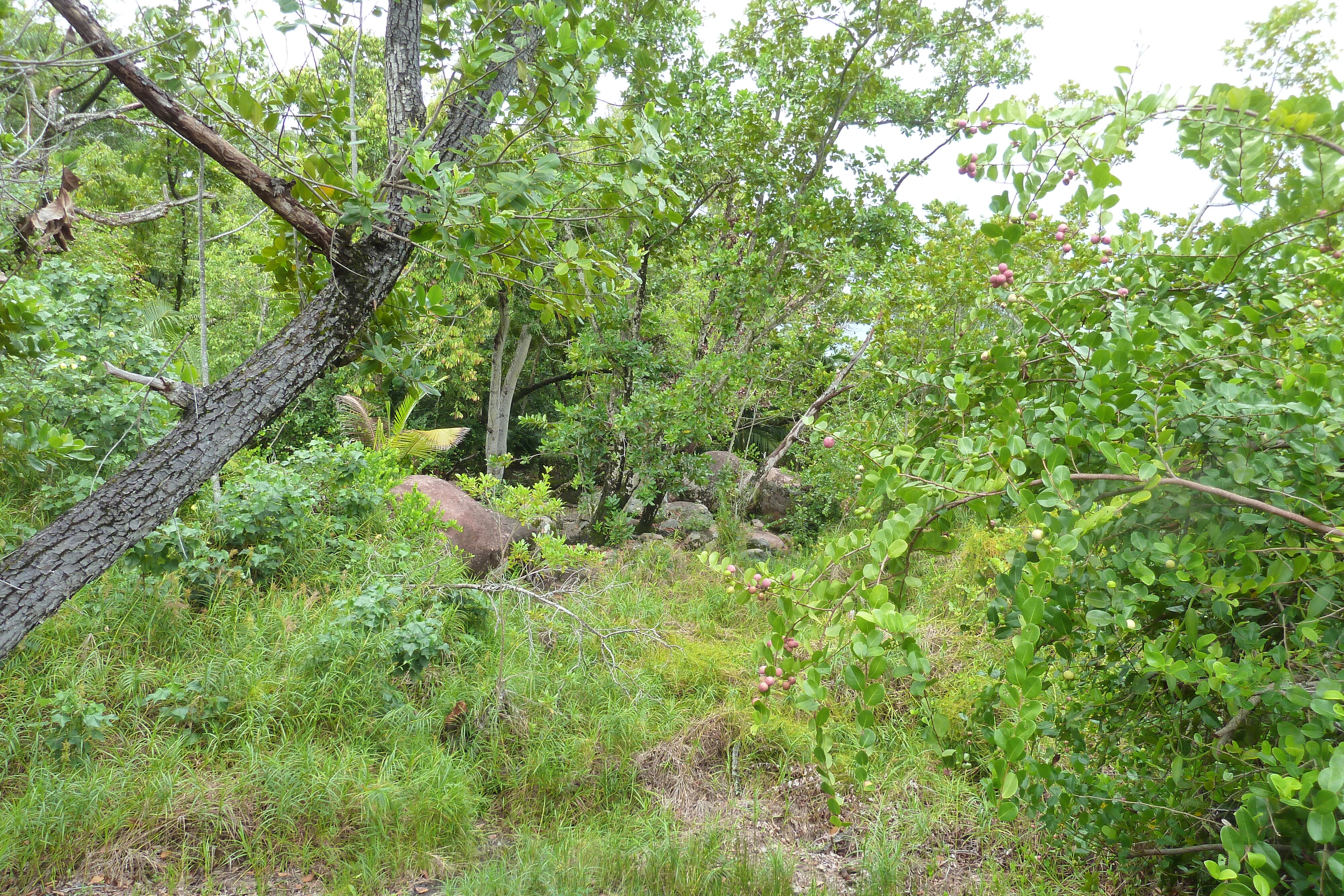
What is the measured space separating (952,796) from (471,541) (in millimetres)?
4444

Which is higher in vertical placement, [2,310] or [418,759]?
[2,310]

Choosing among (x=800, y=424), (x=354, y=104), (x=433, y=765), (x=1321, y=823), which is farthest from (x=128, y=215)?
(x=800, y=424)

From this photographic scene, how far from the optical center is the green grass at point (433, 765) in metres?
2.98

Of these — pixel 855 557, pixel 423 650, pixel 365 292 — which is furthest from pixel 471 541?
pixel 855 557

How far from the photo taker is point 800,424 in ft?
21.9

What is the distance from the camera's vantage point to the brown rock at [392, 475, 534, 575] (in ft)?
21.0

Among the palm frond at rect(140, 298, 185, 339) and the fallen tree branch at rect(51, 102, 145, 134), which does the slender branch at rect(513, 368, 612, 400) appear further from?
the fallen tree branch at rect(51, 102, 145, 134)

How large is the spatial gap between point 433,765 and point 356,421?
6.68 meters

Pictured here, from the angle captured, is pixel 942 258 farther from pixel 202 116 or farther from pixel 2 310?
pixel 2 310

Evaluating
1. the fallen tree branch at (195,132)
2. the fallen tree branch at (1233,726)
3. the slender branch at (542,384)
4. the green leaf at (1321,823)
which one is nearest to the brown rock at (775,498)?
the slender branch at (542,384)

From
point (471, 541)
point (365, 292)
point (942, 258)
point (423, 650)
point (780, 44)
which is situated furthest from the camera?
point (780, 44)

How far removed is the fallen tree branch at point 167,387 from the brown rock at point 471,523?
3825 mm

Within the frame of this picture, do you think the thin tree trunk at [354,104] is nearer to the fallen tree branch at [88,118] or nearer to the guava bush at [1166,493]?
the fallen tree branch at [88,118]

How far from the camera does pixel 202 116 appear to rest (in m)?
2.61
